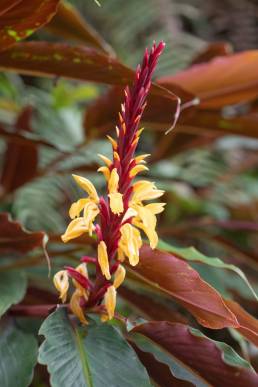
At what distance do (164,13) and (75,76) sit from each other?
1513mm

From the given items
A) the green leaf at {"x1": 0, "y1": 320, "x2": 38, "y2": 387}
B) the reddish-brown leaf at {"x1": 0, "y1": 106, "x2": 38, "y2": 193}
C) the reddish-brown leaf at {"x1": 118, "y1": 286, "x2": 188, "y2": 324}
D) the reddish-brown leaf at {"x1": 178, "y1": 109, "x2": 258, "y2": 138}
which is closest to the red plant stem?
the green leaf at {"x1": 0, "y1": 320, "x2": 38, "y2": 387}

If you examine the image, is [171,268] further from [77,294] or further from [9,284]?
[9,284]

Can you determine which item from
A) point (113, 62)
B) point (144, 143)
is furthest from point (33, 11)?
point (144, 143)

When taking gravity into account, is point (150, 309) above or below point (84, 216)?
below

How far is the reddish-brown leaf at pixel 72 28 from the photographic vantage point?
0.92 meters

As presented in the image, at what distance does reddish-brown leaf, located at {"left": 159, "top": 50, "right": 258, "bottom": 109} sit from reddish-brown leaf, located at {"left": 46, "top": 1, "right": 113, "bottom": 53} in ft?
0.52

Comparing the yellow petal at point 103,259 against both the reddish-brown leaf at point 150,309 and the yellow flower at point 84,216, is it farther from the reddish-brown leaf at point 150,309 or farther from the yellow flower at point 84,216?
the reddish-brown leaf at point 150,309

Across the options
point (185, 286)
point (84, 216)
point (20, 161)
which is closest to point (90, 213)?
point (84, 216)

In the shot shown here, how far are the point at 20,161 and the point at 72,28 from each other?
28 cm

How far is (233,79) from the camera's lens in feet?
2.80

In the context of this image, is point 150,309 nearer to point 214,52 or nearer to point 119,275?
point 119,275

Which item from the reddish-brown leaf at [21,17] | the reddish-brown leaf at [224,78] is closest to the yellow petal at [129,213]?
the reddish-brown leaf at [21,17]

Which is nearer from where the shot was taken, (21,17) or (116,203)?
(116,203)

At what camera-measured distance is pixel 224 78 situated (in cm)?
85
